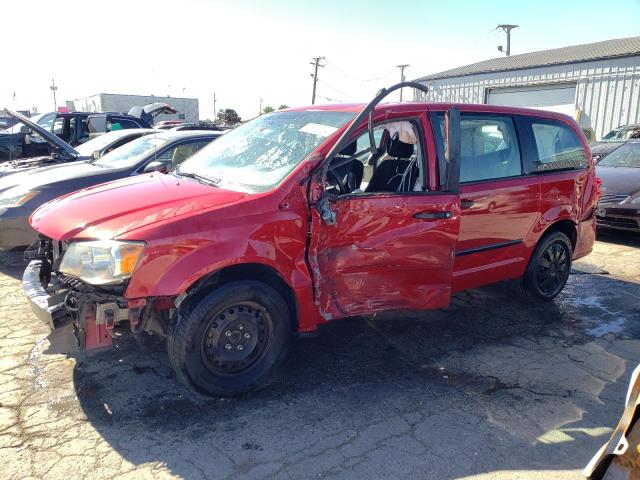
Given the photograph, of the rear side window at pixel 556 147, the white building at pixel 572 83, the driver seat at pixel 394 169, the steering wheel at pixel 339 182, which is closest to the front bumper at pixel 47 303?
the steering wheel at pixel 339 182

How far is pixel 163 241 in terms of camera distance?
2846mm

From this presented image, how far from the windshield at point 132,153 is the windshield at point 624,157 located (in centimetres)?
762

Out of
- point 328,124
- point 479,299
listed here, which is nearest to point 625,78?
point 479,299

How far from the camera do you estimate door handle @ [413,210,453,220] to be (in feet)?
12.1

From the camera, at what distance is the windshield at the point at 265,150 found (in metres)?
3.46

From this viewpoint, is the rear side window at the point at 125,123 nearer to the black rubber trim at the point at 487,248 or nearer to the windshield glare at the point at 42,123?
the windshield glare at the point at 42,123

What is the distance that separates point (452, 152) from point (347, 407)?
78.0 inches

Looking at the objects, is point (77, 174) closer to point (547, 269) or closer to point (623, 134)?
Result: point (547, 269)

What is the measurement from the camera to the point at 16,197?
5.52 meters

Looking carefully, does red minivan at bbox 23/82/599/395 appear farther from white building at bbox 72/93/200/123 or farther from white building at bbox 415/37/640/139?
white building at bbox 72/93/200/123

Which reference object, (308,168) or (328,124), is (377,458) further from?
(328,124)

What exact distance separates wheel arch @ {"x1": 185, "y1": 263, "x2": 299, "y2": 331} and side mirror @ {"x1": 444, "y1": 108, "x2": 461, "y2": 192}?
1454 mm

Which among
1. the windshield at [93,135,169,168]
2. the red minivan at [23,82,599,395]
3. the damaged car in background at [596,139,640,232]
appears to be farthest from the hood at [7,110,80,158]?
the damaged car in background at [596,139,640,232]

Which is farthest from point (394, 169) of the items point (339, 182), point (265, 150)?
point (265, 150)
